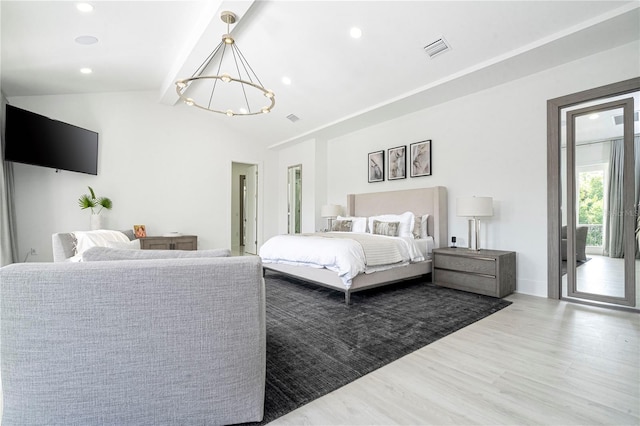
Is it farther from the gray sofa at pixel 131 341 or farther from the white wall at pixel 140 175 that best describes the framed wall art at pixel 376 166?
the gray sofa at pixel 131 341

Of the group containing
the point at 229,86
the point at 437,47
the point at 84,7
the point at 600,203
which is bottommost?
the point at 600,203

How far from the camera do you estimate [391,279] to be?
3713 mm

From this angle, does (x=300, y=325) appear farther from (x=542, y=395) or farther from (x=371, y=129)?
(x=371, y=129)

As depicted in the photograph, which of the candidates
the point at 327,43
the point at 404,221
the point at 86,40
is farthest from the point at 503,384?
the point at 86,40

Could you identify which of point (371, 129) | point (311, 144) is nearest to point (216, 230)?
point (311, 144)

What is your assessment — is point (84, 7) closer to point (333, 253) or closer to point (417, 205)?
point (333, 253)

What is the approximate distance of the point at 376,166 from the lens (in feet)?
18.8

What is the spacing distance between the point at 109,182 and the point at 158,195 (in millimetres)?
846

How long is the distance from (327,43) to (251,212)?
5.08 m

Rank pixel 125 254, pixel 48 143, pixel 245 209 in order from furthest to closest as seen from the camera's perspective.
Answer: pixel 245 209 < pixel 48 143 < pixel 125 254

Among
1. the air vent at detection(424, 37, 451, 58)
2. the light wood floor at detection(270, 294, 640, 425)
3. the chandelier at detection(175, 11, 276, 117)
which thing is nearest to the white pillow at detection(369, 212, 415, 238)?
the light wood floor at detection(270, 294, 640, 425)

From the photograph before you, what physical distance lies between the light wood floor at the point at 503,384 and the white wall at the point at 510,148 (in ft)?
4.78

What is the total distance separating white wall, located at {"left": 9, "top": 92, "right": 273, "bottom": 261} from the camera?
480 cm

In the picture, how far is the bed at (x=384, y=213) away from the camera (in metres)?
3.39
